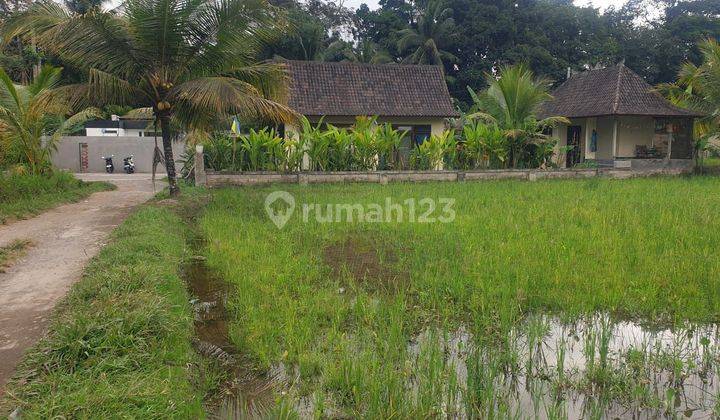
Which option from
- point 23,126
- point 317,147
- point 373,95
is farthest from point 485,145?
point 23,126

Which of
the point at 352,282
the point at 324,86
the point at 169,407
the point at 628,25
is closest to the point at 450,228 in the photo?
the point at 352,282

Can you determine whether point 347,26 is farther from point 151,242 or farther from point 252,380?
point 252,380

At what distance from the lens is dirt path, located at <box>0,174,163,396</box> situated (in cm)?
404

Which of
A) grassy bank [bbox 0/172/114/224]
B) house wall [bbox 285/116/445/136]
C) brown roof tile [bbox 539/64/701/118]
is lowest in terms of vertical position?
grassy bank [bbox 0/172/114/224]

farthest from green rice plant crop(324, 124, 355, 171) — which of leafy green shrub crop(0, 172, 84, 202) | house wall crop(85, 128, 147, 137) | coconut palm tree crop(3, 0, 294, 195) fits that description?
house wall crop(85, 128, 147, 137)

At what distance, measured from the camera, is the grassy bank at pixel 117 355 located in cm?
304

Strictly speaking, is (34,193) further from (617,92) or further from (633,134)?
(633,134)

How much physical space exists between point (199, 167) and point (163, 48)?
4.73 m

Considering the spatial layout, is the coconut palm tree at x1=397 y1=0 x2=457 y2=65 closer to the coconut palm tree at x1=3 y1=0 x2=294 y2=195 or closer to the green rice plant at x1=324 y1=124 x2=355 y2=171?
the green rice plant at x1=324 y1=124 x2=355 y2=171

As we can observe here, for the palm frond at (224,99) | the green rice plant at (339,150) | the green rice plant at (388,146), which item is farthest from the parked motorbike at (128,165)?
the palm frond at (224,99)

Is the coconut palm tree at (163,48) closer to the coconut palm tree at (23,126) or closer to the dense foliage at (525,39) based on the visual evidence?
the coconut palm tree at (23,126)

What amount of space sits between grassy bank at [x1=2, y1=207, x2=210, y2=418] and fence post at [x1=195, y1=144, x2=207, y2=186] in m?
8.84

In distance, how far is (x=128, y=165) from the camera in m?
20.5

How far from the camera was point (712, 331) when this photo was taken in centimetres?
458
